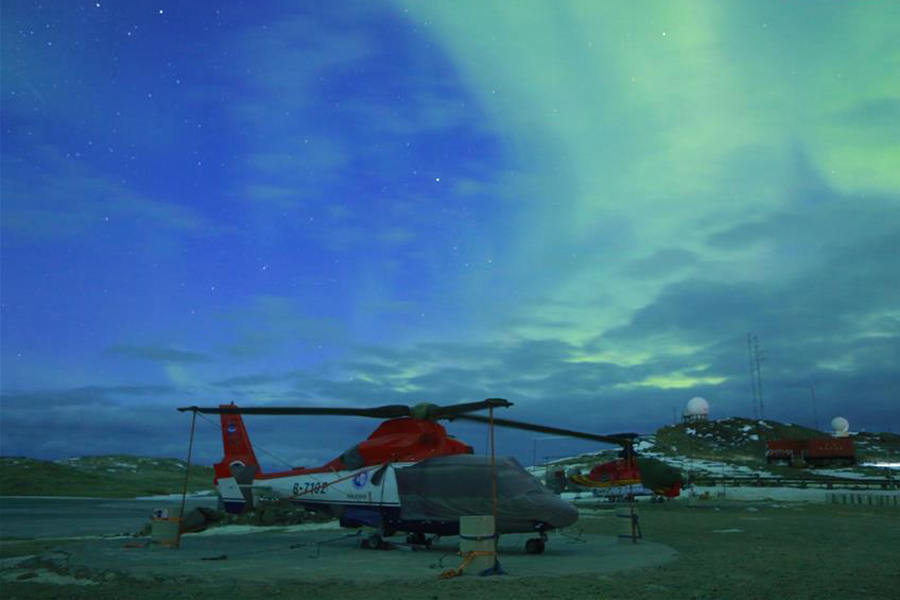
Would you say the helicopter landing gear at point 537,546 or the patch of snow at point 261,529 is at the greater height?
the helicopter landing gear at point 537,546

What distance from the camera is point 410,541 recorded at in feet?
65.3

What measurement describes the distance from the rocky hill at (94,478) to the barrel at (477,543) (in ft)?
336

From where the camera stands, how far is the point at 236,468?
975 inches

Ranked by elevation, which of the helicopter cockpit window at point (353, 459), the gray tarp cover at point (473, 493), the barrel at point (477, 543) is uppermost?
the helicopter cockpit window at point (353, 459)

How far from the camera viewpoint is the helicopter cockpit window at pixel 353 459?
21.0 m

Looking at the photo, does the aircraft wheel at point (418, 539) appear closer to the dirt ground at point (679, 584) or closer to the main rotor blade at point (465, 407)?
the main rotor blade at point (465, 407)

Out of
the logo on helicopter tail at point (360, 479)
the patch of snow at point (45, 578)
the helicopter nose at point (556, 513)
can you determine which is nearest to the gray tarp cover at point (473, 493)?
the helicopter nose at point (556, 513)

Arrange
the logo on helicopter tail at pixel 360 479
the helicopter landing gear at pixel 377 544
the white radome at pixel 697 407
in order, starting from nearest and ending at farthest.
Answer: the helicopter landing gear at pixel 377 544 < the logo on helicopter tail at pixel 360 479 < the white radome at pixel 697 407

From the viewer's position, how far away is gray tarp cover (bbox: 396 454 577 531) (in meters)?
17.9

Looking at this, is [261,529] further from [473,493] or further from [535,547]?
[535,547]

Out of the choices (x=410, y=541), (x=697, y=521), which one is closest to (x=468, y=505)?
(x=410, y=541)

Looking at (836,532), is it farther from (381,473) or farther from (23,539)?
(23,539)

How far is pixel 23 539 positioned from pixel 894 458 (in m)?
133

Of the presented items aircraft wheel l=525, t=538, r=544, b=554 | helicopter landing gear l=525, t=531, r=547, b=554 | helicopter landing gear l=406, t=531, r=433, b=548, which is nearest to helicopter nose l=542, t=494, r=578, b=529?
helicopter landing gear l=525, t=531, r=547, b=554
